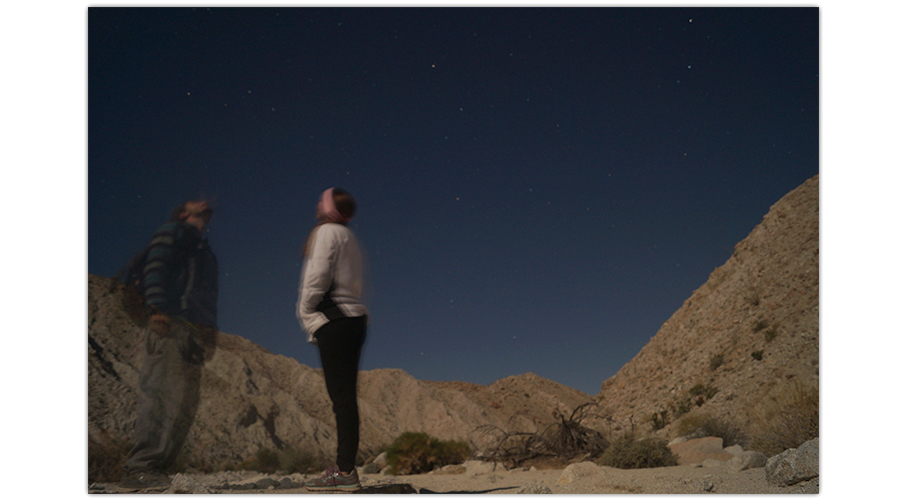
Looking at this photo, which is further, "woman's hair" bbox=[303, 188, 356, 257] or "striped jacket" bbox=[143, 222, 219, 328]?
"striped jacket" bbox=[143, 222, 219, 328]

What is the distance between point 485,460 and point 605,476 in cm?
340

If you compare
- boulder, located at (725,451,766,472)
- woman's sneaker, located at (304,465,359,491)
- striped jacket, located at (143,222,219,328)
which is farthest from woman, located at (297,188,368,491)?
boulder, located at (725,451,766,472)

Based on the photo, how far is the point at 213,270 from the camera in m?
4.73

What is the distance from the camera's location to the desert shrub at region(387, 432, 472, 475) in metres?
7.97

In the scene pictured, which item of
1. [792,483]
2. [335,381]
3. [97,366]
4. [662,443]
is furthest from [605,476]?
[97,366]

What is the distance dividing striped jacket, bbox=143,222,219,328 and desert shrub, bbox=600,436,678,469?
4037 mm

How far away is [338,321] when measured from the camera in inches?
118

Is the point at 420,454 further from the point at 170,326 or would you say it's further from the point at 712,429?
the point at 170,326

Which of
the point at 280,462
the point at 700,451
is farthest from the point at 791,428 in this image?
the point at 280,462

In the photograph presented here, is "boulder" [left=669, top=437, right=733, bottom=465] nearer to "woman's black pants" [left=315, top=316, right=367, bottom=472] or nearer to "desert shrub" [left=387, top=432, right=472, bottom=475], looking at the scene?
"desert shrub" [left=387, top=432, right=472, bottom=475]

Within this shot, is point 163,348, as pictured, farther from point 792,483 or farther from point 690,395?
point 690,395

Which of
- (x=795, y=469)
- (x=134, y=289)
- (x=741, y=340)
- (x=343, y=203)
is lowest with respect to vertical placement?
(x=795, y=469)

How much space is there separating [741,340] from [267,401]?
27.7ft

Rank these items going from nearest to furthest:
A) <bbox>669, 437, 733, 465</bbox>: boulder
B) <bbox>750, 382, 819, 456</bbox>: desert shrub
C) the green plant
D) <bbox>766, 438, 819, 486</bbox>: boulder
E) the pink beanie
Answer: the pink beanie → <bbox>766, 438, 819, 486</bbox>: boulder → <bbox>750, 382, 819, 456</bbox>: desert shrub → <bbox>669, 437, 733, 465</bbox>: boulder → the green plant
